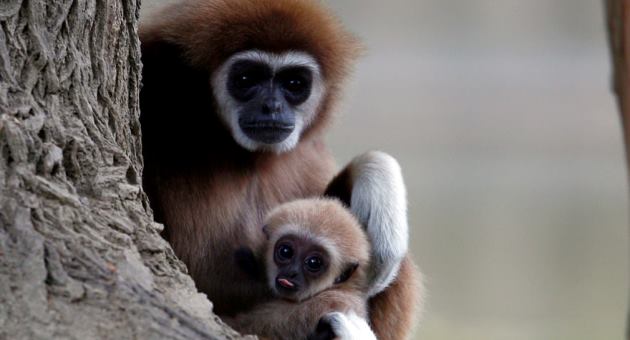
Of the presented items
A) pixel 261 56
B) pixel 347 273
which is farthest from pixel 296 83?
pixel 347 273

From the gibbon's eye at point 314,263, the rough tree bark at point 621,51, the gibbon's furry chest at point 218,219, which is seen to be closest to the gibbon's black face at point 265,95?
the gibbon's furry chest at point 218,219

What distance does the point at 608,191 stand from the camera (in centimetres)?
1664

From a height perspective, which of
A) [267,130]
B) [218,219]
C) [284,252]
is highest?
[267,130]

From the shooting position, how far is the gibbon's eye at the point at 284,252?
5.73 m

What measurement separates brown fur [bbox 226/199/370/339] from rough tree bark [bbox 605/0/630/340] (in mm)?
1610

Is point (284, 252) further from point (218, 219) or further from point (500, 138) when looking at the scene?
point (500, 138)

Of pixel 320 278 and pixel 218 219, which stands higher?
pixel 218 219

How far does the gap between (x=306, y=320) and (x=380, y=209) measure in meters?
1.08

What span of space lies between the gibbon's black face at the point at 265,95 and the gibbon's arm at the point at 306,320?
0.94 metres

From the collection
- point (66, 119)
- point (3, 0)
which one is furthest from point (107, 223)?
point (3, 0)

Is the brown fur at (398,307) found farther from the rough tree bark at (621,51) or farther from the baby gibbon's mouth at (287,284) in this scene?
the rough tree bark at (621,51)

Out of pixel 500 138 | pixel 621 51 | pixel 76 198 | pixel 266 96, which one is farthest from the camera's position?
pixel 500 138

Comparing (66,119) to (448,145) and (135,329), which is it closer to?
(135,329)

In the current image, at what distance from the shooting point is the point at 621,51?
5059mm
